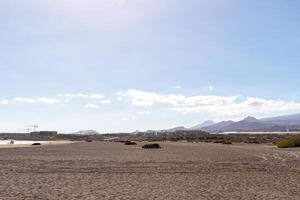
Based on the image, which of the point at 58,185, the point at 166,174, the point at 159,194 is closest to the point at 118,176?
the point at 166,174

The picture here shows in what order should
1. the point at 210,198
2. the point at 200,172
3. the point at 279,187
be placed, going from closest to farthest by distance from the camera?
the point at 210,198, the point at 279,187, the point at 200,172

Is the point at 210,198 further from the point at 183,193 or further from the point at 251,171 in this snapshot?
the point at 251,171

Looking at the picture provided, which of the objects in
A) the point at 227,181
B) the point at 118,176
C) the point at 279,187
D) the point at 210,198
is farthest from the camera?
the point at 118,176

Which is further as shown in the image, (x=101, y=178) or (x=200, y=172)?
(x=200, y=172)

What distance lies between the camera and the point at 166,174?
24719 millimetres

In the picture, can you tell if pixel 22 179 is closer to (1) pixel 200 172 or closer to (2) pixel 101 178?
(2) pixel 101 178

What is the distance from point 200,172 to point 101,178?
6442 millimetres

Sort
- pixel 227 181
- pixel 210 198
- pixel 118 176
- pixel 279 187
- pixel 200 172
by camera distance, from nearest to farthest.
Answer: pixel 210 198
pixel 279 187
pixel 227 181
pixel 118 176
pixel 200 172

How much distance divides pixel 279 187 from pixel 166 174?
23.5ft

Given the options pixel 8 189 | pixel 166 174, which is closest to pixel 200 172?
pixel 166 174

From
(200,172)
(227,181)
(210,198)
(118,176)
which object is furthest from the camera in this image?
(200,172)

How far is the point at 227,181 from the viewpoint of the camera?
21484mm

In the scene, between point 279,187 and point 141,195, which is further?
point 279,187

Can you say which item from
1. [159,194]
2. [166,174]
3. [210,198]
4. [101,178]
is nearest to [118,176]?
[101,178]
